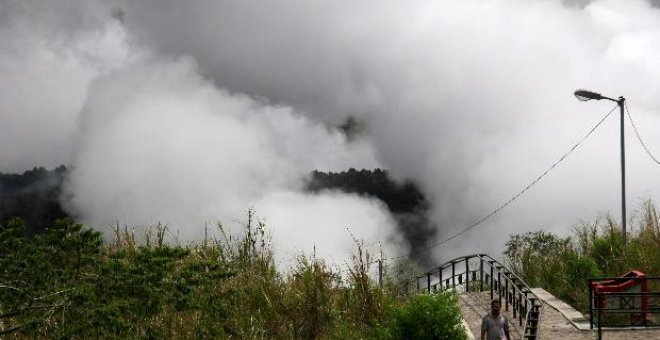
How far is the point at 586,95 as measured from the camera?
22031 millimetres

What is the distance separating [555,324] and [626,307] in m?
1.64

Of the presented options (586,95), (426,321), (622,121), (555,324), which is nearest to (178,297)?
(426,321)

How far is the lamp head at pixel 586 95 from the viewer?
71.9 feet

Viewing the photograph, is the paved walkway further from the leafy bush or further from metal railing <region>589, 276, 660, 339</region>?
the leafy bush

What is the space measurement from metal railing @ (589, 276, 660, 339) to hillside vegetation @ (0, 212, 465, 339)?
3796 millimetres

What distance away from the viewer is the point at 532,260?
1037 inches

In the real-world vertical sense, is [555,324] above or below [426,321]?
below

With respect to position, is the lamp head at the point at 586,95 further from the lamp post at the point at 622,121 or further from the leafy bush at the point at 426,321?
the leafy bush at the point at 426,321

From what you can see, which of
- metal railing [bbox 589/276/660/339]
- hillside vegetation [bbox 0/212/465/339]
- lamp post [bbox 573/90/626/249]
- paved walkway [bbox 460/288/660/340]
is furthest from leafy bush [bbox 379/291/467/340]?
lamp post [bbox 573/90/626/249]

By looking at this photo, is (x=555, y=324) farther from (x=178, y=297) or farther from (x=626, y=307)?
(x=178, y=297)

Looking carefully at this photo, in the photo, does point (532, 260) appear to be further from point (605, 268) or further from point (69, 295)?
point (69, 295)

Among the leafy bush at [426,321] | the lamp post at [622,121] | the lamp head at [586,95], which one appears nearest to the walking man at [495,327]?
the leafy bush at [426,321]

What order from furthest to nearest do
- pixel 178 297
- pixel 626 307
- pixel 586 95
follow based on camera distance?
pixel 586 95, pixel 626 307, pixel 178 297

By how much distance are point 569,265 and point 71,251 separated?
14.3 meters
